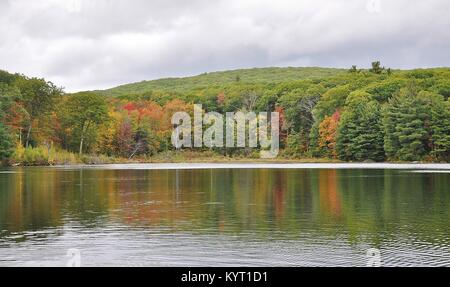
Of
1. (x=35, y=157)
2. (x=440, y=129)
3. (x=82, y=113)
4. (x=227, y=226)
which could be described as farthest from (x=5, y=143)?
(x=227, y=226)

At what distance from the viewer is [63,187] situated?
39250 millimetres

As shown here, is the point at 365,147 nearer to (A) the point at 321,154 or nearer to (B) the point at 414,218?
(A) the point at 321,154

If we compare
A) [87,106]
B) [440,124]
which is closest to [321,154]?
[440,124]

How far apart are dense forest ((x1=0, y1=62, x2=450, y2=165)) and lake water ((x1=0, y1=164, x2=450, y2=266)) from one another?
50.2 meters

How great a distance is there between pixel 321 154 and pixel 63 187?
2581 inches

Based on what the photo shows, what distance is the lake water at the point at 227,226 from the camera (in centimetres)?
1600

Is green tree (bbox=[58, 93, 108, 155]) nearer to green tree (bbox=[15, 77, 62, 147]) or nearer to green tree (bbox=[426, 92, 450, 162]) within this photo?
green tree (bbox=[15, 77, 62, 147])

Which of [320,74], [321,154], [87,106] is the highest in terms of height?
[320,74]

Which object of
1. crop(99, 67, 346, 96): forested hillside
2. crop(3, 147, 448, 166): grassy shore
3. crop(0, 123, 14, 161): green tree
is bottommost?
crop(3, 147, 448, 166): grassy shore

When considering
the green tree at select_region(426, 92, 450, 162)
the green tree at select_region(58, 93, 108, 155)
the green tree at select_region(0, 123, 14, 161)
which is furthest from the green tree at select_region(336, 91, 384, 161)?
the green tree at select_region(0, 123, 14, 161)

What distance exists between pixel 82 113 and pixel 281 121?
34.1 meters

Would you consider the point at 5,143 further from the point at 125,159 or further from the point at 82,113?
the point at 125,159

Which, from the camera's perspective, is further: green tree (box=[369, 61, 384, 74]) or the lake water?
green tree (box=[369, 61, 384, 74])

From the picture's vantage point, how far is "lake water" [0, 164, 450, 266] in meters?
16.0
